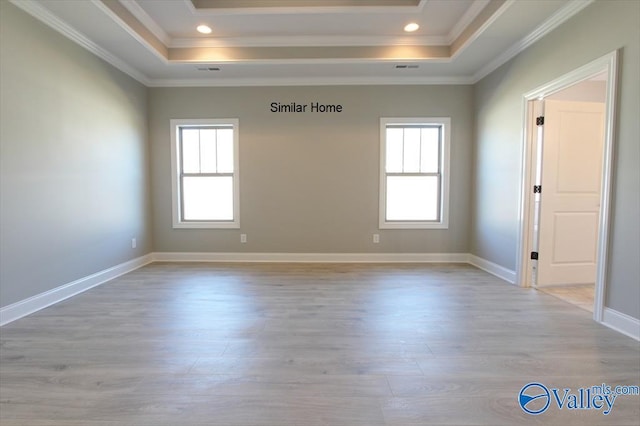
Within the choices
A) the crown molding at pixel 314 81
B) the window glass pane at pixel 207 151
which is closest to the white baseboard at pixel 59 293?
the window glass pane at pixel 207 151

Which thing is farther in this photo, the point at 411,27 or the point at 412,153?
the point at 412,153

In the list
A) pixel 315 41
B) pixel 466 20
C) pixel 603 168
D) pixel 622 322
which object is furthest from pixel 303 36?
pixel 622 322

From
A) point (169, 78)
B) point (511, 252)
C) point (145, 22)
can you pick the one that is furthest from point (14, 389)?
point (511, 252)

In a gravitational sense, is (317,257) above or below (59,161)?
below

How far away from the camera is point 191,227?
4.62 meters

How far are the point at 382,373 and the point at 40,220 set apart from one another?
333 cm

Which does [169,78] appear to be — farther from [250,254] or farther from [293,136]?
[250,254]

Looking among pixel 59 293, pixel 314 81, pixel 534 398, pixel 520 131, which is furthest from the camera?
pixel 314 81

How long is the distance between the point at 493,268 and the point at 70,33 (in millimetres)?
5711

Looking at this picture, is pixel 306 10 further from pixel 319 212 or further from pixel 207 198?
pixel 207 198

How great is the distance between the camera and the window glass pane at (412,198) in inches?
182

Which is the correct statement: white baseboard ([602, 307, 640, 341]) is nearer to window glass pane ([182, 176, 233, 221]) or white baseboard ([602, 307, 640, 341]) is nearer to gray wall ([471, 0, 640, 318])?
gray wall ([471, 0, 640, 318])

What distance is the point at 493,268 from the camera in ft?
12.9

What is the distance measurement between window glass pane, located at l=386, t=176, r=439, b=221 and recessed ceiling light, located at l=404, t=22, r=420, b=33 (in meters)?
1.98
